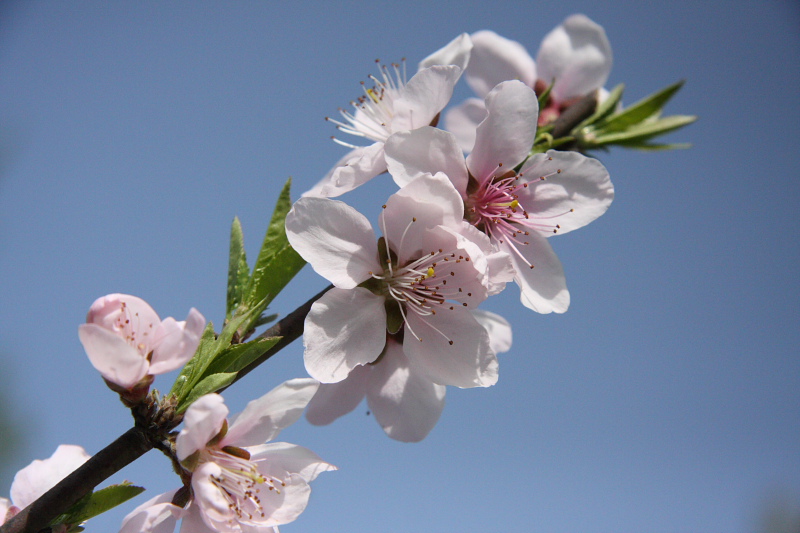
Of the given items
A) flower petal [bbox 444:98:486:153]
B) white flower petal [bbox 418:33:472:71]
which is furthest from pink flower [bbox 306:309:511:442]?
flower petal [bbox 444:98:486:153]

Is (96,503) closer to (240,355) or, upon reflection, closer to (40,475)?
(40,475)

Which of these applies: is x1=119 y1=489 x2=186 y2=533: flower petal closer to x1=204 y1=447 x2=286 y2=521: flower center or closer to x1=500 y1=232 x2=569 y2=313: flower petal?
x1=204 y1=447 x2=286 y2=521: flower center

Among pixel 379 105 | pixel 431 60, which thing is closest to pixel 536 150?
pixel 431 60

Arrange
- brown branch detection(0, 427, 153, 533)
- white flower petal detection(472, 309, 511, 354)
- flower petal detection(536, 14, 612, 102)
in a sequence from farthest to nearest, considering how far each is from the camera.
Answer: flower petal detection(536, 14, 612, 102)
white flower petal detection(472, 309, 511, 354)
brown branch detection(0, 427, 153, 533)

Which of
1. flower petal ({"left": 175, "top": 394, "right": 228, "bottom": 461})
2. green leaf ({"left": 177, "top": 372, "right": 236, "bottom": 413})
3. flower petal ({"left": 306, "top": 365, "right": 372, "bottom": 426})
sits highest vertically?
green leaf ({"left": 177, "top": 372, "right": 236, "bottom": 413})

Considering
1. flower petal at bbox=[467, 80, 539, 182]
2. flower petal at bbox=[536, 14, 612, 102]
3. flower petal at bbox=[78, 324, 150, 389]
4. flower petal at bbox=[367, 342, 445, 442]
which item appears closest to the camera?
flower petal at bbox=[78, 324, 150, 389]

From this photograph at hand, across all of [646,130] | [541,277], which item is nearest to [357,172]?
→ [541,277]
